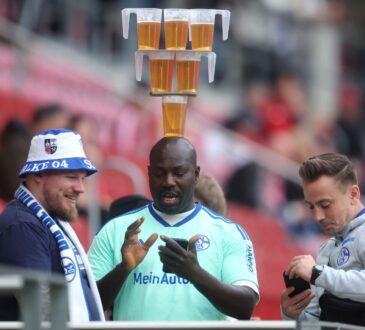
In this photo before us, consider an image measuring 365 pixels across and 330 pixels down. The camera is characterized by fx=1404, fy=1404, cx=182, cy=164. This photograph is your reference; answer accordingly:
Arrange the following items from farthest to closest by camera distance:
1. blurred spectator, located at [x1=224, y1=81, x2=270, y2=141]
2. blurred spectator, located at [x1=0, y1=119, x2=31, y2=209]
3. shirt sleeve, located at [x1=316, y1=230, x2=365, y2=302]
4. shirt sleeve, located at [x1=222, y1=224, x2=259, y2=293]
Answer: blurred spectator, located at [x1=224, y1=81, x2=270, y2=141], blurred spectator, located at [x1=0, y1=119, x2=31, y2=209], shirt sleeve, located at [x1=222, y1=224, x2=259, y2=293], shirt sleeve, located at [x1=316, y1=230, x2=365, y2=302]

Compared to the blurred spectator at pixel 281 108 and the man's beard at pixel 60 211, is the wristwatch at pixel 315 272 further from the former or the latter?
the blurred spectator at pixel 281 108

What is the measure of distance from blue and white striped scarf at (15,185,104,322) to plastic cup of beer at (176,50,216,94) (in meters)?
0.94

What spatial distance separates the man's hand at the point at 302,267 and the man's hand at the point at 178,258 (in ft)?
1.55

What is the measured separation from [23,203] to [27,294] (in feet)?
6.73

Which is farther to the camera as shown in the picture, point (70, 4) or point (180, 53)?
point (70, 4)

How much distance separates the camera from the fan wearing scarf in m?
6.05

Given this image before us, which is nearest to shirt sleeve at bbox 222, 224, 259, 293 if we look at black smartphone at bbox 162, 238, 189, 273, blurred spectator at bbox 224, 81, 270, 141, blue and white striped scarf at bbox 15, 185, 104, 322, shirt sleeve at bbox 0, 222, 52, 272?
black smartphone at bbox 162, 238, 189, 273

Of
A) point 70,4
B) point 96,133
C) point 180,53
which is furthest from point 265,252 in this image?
point 180,53

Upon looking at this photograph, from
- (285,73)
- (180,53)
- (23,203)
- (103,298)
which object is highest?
(285,73)

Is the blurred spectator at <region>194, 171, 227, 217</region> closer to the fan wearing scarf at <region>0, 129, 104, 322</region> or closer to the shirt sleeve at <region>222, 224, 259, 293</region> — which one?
the shirt sleeve at <region>222, 224, 259, 293</region>

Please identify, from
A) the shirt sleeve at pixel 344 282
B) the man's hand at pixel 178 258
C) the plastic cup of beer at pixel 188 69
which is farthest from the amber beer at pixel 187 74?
the shirt sleeve at pixel 344 282

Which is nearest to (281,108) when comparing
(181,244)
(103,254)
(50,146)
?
(103,254)

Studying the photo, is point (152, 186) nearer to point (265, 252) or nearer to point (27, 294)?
point (27, 294)

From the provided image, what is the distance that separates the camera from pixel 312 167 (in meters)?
6.32
